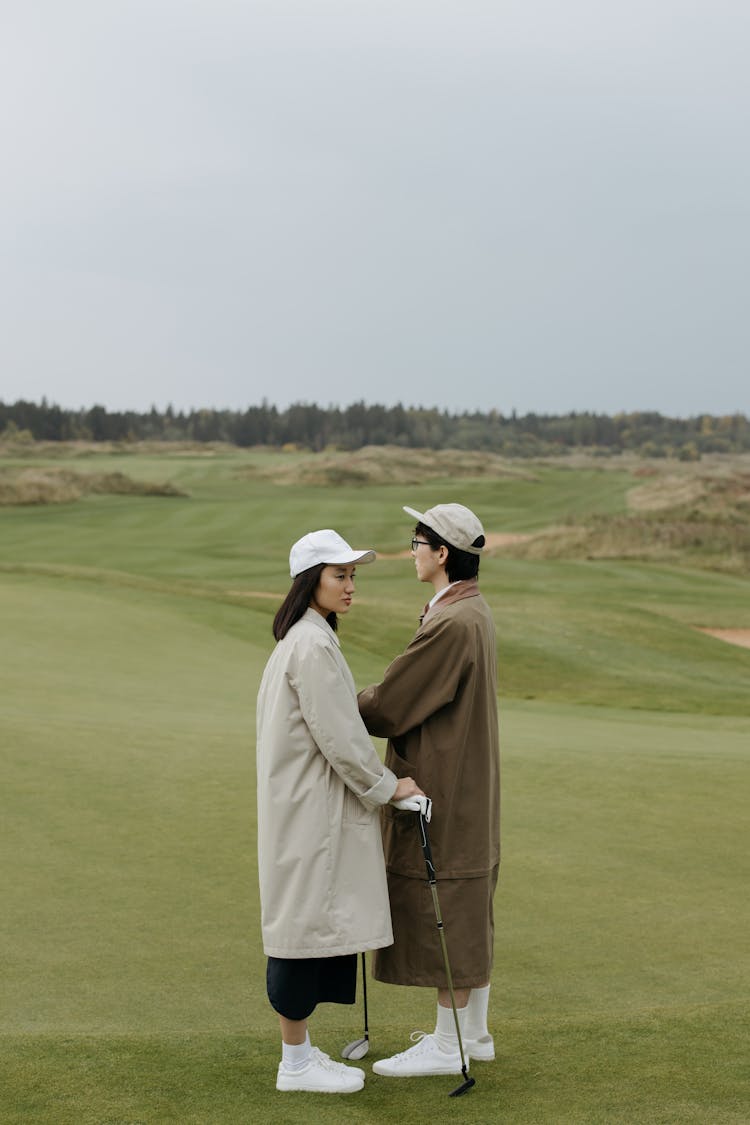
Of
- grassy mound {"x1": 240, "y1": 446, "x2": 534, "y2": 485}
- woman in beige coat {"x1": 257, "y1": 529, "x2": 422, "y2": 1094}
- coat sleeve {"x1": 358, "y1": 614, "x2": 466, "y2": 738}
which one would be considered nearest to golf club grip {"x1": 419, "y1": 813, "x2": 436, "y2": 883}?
woman in beige coat {"x1": 257, "y1": 529, "x2": 422, "y2": 1094}

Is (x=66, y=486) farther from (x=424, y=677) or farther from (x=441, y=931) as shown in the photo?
(x=441, y=931)

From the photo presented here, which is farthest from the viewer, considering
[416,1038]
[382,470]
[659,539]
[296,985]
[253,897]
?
[382,470]

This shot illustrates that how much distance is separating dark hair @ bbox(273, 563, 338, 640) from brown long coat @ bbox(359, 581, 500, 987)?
38 centimetres

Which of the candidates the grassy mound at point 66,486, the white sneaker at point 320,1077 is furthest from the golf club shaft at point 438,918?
the grassy mound at point 66,486

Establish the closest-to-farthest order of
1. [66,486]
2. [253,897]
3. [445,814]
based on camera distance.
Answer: [445,814] < [253,897] < [66,486]

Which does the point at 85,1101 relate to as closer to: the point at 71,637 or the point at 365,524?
the point at 71,637

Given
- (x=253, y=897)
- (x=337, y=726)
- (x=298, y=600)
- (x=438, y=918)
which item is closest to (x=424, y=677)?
(x=337, y=726)

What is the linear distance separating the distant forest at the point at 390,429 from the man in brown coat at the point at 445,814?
91673mm

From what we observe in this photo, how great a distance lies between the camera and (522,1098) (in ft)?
13.8

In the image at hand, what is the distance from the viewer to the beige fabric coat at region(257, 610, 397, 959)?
167 inches

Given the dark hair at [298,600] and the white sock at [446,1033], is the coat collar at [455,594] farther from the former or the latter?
the white sock at [446,1033]

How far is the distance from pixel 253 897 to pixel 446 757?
7.56 ft

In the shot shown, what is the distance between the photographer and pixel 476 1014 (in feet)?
15.1

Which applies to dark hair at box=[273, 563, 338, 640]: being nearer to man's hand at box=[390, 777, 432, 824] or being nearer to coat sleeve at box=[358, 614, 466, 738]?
coat sleeve at box=[358, 614, 466, 738]
